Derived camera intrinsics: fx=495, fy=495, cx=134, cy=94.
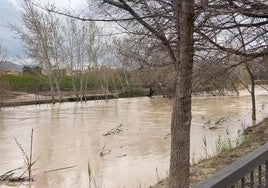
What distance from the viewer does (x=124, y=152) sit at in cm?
1858

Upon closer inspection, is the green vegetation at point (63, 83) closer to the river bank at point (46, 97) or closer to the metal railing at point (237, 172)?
the river bank at point (46, 97)

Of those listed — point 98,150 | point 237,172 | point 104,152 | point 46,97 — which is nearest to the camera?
point 237,172

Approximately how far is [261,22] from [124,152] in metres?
10.5

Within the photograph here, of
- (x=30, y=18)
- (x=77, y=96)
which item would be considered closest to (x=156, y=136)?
(x=30, y=18)

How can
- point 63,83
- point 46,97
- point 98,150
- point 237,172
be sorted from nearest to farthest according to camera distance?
1. point 237,172
2. point 98,150
3. point 46,97
4. point 63,83

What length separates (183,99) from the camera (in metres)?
5.00

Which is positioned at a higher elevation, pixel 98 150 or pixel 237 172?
pixel 237 172

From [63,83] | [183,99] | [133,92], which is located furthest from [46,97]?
[183,99]

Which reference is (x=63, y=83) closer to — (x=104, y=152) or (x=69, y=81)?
(x=69, y=81)

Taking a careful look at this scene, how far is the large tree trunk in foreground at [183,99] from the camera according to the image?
Result: 15.9ft

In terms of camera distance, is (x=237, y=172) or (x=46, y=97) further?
(x=46, y=97)

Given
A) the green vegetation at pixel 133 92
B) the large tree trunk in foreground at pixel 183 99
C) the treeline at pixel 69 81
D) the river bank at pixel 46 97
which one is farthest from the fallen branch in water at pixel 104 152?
the green vegetation at pixel 133 92

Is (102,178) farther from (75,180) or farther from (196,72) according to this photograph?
(196,72)

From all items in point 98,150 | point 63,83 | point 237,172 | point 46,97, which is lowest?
point 98,150
